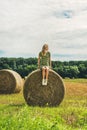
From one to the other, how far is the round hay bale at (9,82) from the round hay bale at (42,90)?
285 inches

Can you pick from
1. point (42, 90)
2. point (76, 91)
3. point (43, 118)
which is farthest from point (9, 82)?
point (43, 118)

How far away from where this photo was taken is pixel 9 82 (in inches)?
1035

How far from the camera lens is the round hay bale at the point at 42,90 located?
61.6 feet

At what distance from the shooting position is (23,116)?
34.2ft

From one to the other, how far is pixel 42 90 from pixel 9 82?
766 centimetres

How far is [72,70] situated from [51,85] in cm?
4195

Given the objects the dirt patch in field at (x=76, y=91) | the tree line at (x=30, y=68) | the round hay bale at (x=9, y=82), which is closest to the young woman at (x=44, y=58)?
the dirt patch in field at (x=76, y=91)

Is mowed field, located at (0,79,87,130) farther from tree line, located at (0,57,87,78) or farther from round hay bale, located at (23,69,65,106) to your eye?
tree line, located at (0,57,87,78)

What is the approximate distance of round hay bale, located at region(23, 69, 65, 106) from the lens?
18781mm

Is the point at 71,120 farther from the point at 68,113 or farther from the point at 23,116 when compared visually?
the point at 23,116

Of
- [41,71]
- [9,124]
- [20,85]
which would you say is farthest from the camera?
[20,85]

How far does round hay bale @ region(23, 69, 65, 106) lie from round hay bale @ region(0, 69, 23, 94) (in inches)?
285

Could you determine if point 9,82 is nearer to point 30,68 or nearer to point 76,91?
point 76,91

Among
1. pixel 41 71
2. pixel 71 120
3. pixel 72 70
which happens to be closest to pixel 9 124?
pixel 71 120
